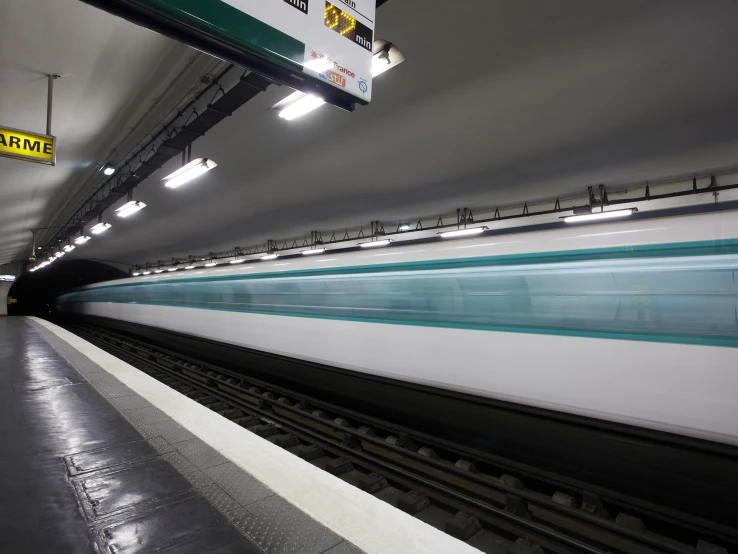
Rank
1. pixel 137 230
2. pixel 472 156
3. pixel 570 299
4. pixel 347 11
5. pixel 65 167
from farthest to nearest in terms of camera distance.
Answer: pixel 137 230 < pixel 65 167 < pixel 472 156 < pixel 570 299 < pixel 347 11

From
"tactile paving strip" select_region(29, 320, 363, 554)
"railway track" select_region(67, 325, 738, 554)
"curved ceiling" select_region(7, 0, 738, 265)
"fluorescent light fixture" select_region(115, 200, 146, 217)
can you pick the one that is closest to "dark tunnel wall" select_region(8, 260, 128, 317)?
"fluorescent light fixture" select_region(115, 200, 146, 217)

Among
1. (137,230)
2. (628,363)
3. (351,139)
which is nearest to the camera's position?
(628,363)

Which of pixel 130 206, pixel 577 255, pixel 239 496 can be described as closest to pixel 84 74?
pixel 239 496

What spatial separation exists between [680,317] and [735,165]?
7761 millimetres

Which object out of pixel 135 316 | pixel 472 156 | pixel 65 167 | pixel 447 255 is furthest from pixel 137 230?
pixel 447 255

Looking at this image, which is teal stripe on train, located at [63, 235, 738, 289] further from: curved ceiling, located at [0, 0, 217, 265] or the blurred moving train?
curved ceiling, located at [0, 0, 217, 265]

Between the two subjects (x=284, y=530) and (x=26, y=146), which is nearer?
(x=284, y=530)

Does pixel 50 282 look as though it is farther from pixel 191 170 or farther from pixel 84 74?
pixel 84 74

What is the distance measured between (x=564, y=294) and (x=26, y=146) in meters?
6.62

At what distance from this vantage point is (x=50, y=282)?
119 ft

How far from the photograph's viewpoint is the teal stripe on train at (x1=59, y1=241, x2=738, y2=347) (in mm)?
2498

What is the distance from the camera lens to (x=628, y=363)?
2701 mm

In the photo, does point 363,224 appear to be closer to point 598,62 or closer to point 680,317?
point 598,62

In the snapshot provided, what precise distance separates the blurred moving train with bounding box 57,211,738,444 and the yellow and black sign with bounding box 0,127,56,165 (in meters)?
3.99
